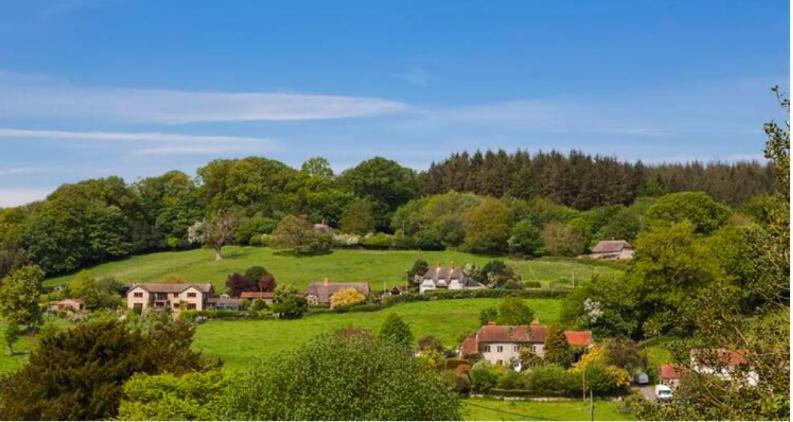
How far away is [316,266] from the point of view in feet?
177

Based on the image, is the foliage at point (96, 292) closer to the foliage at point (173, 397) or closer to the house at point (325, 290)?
the house at point (325, 290)

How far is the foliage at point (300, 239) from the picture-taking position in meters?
57.6

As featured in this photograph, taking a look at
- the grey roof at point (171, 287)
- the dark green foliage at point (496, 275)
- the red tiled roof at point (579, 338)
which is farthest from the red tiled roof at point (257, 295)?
the red tiled roof at point (579, 338)

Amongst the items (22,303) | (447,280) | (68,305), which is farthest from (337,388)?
(68,305)

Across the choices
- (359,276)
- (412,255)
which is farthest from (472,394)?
(412,255)

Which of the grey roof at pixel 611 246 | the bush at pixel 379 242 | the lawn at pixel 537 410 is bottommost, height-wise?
the lawn at pixel 537 410

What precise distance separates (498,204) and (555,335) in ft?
90.6

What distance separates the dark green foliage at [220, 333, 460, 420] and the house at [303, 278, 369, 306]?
27111 mm

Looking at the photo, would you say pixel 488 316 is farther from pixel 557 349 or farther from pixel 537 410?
pixel 537 410

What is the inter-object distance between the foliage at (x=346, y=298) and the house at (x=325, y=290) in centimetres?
132

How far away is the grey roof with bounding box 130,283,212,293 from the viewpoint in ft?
153

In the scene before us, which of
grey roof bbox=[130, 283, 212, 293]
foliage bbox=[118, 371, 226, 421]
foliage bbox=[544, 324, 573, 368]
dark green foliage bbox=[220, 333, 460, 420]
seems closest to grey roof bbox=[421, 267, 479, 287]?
grey roof bbox=[130, 283, 212, 293]

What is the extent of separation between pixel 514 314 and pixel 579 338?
3.62 metres

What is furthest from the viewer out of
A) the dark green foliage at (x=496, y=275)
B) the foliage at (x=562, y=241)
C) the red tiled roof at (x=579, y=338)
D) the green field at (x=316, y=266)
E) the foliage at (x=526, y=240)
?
the foliage at (x=562, y=241)
